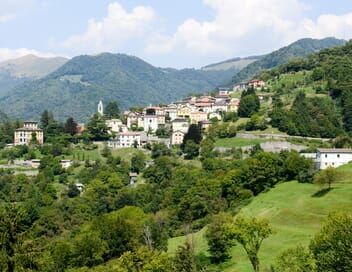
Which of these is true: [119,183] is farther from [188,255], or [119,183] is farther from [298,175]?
[188,255]

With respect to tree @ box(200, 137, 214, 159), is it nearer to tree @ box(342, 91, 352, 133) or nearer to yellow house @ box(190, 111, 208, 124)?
tree @ box(342, 91, 352, 133)

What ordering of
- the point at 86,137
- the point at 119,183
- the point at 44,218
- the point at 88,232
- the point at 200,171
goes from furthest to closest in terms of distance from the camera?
the point at 86,137, the point at 119,183, the point at 200,171, the point at 44,218, the point at 88,232

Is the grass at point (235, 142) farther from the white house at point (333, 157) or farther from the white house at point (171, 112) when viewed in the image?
the white house at point (171, 112)

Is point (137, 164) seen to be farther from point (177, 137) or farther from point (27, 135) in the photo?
point (27, 135)

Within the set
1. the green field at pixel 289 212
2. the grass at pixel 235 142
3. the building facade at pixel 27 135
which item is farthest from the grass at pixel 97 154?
the green field at pixel 289 212

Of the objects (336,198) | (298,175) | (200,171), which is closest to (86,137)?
(200,171)

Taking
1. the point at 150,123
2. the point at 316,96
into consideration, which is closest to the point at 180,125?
the point at 150,123
